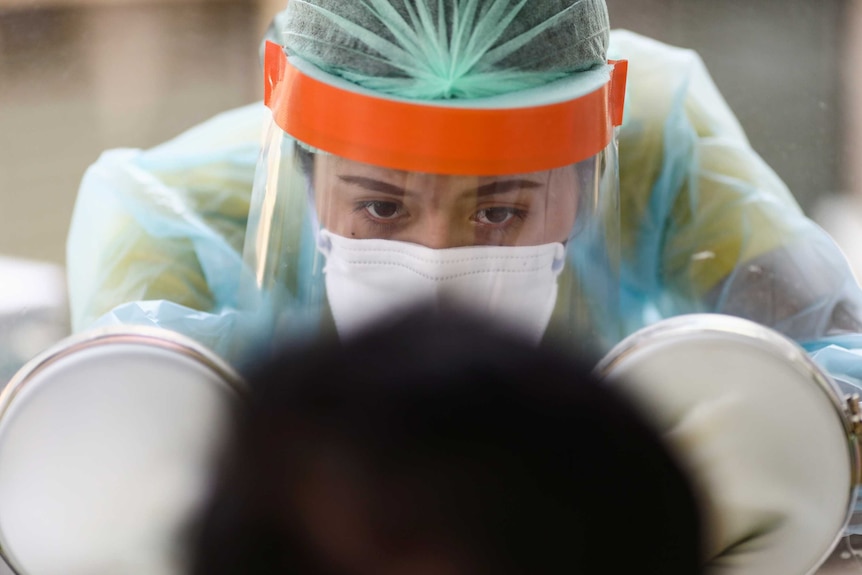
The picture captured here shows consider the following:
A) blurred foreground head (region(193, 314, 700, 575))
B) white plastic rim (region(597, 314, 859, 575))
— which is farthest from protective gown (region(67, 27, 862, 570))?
blurred foreground head (region(193, 314, 700, 575))

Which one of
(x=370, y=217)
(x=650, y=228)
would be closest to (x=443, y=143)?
(x=370, y=217)

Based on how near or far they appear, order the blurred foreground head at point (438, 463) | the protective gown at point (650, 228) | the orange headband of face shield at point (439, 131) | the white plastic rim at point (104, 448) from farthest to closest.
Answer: the protective gown at point (650, 228) < the orange headband of face shield at point (439, 131) < the white plastic rim at point (104, 448) < the blurred foreground head at point (438, 463)

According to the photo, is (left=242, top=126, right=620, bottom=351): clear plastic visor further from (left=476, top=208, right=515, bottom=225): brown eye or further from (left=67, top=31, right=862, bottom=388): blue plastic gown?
(left=67, top=31, right=862, bottom=388): blue plastic gown

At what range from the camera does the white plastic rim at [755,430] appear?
551 mm

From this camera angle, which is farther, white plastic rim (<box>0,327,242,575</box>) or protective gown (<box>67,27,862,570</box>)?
protective gown (<box>67,27,862,570</box>)

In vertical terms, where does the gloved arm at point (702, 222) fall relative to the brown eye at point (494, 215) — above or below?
below

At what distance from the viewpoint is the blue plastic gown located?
1.22 metres

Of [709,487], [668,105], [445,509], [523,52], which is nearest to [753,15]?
[668,105]

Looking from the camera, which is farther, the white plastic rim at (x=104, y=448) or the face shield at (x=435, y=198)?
the face shield at (x=435, y=198)

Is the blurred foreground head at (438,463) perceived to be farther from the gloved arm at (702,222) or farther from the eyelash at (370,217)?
the gloved arm at (702,222)

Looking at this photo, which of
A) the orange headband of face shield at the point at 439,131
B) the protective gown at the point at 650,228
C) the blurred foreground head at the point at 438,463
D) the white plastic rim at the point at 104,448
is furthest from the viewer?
the protective gown at the point at 650,228

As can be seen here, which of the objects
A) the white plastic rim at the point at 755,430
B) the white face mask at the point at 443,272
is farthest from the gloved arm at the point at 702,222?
the white plastic rim at the point at 755,430

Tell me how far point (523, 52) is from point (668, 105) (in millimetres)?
615

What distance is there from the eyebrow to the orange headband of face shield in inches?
0.5
